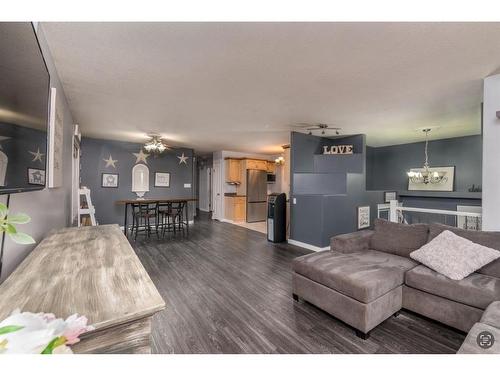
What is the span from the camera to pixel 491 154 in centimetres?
245

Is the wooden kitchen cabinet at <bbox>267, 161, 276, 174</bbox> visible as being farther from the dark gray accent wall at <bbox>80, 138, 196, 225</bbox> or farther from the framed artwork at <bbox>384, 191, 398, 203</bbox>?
the framed artwork at <bbox>384, 191, 398, 203</bbox>

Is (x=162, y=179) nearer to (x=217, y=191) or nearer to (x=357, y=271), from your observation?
(x=217, y=191)

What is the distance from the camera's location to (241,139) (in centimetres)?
585

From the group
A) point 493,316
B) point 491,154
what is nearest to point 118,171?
point 493,316

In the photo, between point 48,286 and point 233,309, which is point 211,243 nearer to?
point 233,309

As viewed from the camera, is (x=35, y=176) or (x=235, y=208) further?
(x=235, y=208)

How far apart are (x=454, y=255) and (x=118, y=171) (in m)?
7.10

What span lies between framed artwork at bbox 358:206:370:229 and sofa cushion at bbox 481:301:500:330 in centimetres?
337

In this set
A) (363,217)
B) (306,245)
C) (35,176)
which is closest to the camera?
(35,176)

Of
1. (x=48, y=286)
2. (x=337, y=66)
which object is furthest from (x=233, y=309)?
(x=337, y=66)

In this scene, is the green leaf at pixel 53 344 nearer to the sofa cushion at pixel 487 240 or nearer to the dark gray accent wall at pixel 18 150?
the dark gray accent wall at pixel 18 150

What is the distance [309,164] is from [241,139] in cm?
185

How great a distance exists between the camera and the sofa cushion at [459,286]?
1791mm
